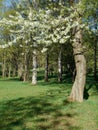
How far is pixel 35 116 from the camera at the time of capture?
16.1 meters

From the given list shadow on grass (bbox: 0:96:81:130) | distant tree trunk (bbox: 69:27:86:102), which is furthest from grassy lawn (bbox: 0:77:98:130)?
distant tree trunk (bbox: 69:27:86:102)

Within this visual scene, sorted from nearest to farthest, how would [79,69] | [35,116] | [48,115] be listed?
[35,116], [48,115], [79,69]

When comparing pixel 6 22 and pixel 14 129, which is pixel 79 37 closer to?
pixel 6 22

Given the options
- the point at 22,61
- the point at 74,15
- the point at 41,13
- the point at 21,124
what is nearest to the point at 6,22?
the point at 41,13

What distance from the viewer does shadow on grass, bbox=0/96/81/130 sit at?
14.1 metres

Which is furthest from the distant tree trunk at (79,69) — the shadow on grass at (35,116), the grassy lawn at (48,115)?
the shadow on grass at (35,116)

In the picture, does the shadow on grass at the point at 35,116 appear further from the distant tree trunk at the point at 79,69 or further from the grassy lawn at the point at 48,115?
the distant tree trunk at the point at 79,69

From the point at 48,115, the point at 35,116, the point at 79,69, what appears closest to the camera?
the point at 35,116

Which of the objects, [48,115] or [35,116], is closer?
[35,116]

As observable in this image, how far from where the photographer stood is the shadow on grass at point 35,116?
14125 millimetres

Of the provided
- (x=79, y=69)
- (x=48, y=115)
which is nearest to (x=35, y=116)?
(x=48, y=115)

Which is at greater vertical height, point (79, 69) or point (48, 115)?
point (79, 69)

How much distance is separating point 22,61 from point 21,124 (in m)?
57.3

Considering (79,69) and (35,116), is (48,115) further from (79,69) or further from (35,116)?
(79,69)
